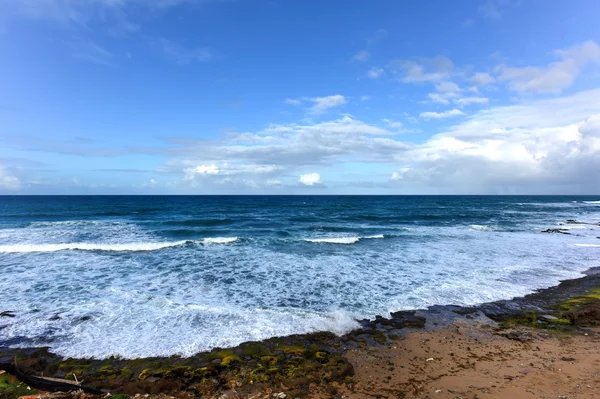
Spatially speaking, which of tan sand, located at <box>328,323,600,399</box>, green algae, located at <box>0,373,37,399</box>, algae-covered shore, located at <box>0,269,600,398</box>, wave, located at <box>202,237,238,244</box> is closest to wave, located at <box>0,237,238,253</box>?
wave, located at <box>202,237,238,244</box>

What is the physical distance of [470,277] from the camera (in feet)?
47.3

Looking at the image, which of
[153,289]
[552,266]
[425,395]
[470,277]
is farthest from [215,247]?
[552,266]

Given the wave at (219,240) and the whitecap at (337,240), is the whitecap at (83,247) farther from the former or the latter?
the whitecap at (337,240)

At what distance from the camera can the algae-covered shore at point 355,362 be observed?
632 centimetres

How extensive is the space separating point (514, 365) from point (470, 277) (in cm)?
788

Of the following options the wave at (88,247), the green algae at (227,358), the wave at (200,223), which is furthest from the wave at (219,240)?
the green algae at (227,358)

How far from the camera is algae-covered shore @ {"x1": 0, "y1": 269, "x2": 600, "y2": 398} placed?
20.7ft

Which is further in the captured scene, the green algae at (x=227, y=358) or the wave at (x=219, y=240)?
the wave at (x=219, y=240)

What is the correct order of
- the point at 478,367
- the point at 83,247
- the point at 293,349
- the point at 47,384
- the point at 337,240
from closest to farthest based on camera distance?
the point at 47,384
the point at 478,367
the point at 293,349
the point at 83,247
the point at 337,240

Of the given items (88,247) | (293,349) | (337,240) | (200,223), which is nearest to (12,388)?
(293,349)

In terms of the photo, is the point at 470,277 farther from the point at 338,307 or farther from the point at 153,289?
the point at 153,289

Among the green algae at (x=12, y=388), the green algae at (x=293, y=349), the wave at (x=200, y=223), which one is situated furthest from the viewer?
the wave at (x=200, y=223)

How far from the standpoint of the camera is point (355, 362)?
7312 mm

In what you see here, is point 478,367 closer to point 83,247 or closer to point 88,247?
point 88,247
